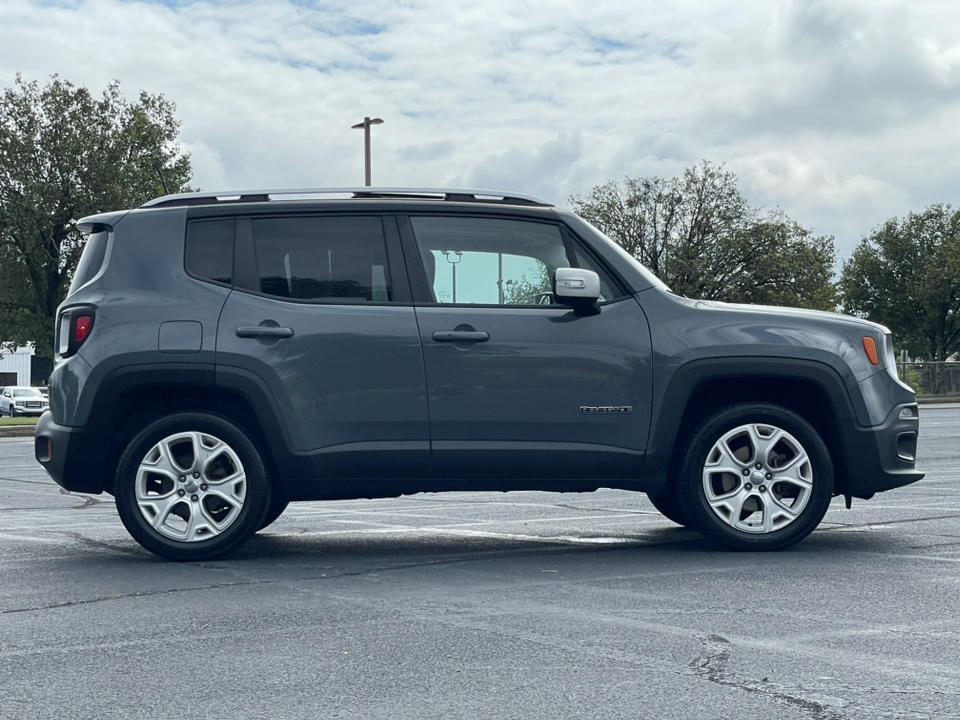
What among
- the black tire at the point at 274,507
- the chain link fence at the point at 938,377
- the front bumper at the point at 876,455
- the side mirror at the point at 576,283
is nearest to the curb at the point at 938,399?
the chain link fence at the point at 938,377

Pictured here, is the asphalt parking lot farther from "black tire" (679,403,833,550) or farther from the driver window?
the driver window

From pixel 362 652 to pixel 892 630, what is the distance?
200 cm

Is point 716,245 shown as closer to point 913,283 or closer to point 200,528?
point 913,283

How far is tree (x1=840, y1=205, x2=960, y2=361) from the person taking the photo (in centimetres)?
6831

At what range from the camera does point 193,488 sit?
677 cm

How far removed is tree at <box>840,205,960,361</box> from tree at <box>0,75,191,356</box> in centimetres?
4343

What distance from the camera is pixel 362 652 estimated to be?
4562 millimetres

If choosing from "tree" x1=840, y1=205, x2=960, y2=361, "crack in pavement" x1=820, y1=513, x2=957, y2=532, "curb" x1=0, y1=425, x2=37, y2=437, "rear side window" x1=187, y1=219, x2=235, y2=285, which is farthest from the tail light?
"tree" x1=840, y1=205, x2=960, y2=361

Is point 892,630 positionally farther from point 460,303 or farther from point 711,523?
point 460,303

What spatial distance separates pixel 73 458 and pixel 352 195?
204cm

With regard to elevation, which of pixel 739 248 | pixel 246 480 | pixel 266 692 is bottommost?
pixel 266 692

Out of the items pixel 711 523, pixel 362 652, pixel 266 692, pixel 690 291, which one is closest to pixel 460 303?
pixel 711 523

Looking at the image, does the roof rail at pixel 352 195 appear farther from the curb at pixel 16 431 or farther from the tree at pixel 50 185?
the tree at pixel 50 185

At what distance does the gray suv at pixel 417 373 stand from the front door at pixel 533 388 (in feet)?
0.04
